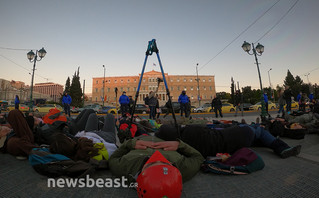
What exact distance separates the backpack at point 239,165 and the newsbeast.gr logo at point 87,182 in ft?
3.72

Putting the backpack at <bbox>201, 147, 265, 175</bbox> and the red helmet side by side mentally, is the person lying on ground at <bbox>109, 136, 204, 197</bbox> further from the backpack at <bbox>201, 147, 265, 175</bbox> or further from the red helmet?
the backpack at <bbox>201, 147, 265, 175</bbox>

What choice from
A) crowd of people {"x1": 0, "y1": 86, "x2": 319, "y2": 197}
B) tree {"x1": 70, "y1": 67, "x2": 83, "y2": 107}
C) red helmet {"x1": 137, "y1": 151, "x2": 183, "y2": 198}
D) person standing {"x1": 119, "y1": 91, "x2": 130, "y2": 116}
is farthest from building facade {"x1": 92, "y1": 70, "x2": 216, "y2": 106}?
red helmet {"x1": 137, "y1": 151, "x2": 183, "y2": 198}

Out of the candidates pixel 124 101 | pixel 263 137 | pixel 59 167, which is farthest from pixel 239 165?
pixel 124 101

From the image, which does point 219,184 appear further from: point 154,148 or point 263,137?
point 263,137

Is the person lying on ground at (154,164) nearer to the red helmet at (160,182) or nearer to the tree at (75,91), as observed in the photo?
the red helmet at (160,182)

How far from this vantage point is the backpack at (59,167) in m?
1.86

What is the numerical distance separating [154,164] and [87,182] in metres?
1.02

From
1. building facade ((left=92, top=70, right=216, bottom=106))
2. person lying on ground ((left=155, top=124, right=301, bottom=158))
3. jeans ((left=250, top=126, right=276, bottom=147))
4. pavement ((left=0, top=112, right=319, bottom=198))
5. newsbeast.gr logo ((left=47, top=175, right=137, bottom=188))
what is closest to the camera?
pavement ((left=0, top=112, right=319, bottom=198))

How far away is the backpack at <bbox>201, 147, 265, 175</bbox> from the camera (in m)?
1.95

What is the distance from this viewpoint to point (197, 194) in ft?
5.21

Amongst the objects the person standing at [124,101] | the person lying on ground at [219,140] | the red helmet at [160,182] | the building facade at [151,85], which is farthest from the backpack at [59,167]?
the building facade at [151,85]

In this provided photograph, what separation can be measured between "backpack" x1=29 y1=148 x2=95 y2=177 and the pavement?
4.7 inches

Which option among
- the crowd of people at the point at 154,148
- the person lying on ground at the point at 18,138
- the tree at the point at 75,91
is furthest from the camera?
the tree at the point at 75,91

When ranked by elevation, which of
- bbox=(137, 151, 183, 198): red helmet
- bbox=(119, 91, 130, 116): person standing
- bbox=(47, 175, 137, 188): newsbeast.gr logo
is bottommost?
bbox=(47, 175, 137, 188): newsbeast.gr logo
